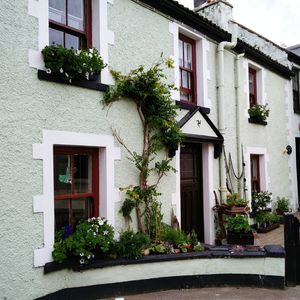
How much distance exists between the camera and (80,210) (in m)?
5.55

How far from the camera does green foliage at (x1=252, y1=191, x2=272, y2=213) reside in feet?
32.9

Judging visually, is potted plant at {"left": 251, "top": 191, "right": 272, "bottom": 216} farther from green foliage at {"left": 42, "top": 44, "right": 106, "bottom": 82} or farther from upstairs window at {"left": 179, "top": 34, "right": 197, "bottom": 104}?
green foliage at {"left": 42, "top": 44, "right": 106, "bottom": 82}

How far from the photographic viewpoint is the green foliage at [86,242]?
4887mm

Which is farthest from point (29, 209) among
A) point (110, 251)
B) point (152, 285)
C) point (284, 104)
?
point (284, 104)

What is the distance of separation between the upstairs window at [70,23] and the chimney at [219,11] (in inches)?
191

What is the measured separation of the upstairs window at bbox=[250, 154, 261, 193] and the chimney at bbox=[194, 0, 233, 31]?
3.92 meters

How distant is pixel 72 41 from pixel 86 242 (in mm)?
3092

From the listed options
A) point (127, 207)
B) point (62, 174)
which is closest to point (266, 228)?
point (127, 207)

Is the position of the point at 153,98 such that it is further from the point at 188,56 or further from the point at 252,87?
the point at 252,87

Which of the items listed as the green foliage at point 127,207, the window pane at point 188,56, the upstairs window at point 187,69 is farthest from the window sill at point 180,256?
the window pane at point 188,56

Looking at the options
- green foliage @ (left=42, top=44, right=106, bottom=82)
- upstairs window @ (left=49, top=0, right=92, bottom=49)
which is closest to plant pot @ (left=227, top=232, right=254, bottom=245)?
green foliage @ (left=42, top=44, right=106, bottom=82)

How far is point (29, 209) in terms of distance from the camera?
4625 millimetres

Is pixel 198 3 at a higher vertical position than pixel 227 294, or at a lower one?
higher

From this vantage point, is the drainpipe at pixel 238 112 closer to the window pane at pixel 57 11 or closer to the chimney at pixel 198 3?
the chimney at pixel 198 3
